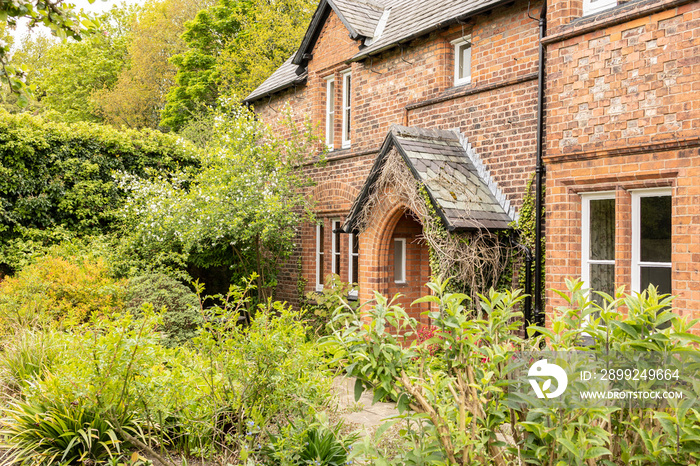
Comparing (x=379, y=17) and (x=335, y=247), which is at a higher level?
(x=379, y=17)

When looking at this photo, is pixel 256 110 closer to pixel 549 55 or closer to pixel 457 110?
pixel 457 110

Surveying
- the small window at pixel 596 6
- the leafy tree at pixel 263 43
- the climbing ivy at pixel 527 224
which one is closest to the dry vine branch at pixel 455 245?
the climbing ivy at pixel 527 224

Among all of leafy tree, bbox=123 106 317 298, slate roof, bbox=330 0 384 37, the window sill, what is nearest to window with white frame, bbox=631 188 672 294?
the window sill

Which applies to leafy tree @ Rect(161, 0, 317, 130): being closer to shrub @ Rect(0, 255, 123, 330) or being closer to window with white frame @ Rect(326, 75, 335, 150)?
window with white frame @ Rect(326, 75, 335, 150)

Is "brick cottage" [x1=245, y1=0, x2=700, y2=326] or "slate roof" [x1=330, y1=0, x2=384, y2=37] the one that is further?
"slate roof" [x1=330, y1=0, x2=384, y2=37]

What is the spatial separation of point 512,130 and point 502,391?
6602mm

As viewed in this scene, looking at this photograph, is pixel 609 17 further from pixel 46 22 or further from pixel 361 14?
pixel 361 14

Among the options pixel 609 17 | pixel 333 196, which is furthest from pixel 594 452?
pixel 333 196

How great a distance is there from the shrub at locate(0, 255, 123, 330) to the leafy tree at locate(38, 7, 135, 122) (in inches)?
964

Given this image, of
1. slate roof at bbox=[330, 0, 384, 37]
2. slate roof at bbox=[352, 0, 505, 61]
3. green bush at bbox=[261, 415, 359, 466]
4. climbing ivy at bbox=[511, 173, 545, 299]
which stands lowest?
green bush at bbox=[261, 415, 359, 466]

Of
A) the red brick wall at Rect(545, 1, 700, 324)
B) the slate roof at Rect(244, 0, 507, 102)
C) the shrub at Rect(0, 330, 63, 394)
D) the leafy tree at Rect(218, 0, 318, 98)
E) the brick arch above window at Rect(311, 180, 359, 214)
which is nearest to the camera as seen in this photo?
the red brick wall at Rect(545, 1, 700, 324)

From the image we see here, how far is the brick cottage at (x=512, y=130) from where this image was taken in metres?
6.24

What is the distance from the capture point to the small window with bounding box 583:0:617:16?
6.97 m

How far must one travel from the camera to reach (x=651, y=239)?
659 cm
